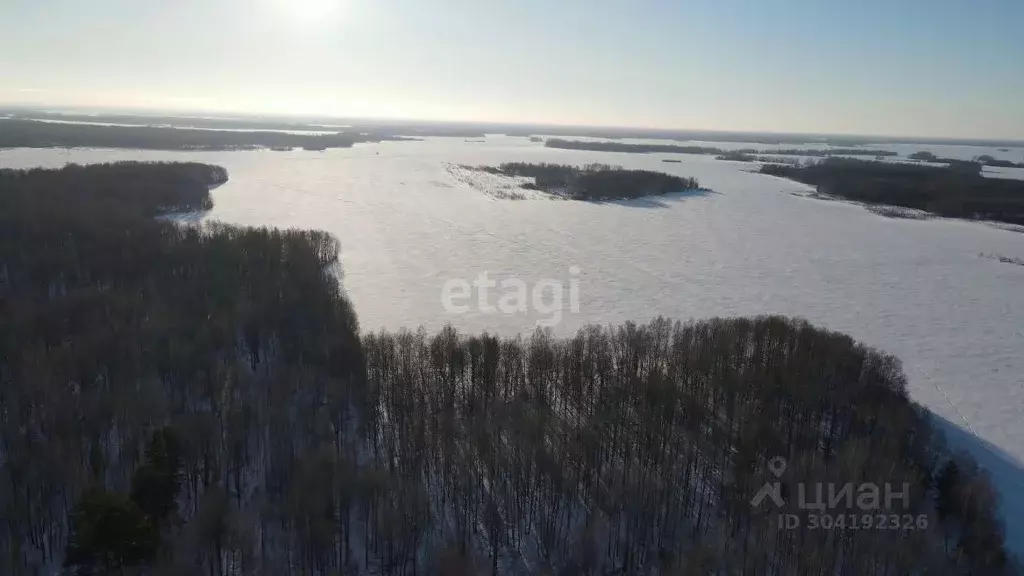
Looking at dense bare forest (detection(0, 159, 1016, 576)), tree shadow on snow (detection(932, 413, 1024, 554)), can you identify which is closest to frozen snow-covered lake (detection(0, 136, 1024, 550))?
tree shadow on snow (detection(932, 413, 1024, 554))

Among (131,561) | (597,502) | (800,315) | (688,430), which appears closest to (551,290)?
(800,315)

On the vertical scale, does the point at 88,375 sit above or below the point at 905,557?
A: above

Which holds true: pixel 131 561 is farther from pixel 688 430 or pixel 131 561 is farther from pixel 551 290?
pixel 551 290

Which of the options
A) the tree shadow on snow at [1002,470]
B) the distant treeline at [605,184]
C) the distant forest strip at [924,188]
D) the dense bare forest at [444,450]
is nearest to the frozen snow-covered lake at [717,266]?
the tree shadow on snow at [1002,470]

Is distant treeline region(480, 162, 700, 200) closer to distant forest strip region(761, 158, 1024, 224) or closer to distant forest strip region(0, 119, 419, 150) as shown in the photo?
distant forest strip region(761, 158, 1024, 224)

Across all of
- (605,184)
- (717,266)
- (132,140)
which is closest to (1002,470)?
(717,266)

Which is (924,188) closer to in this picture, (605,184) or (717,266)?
(605,184)
